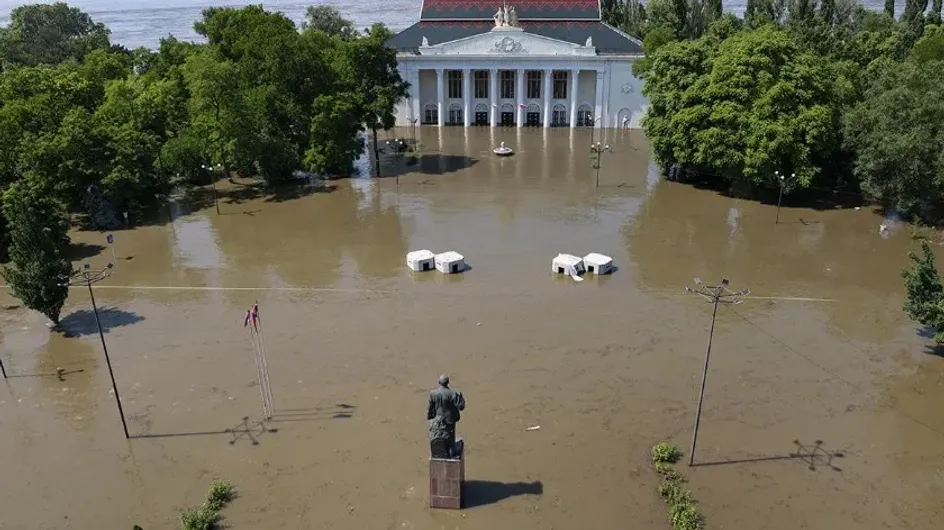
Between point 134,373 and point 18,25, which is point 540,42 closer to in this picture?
point 134,373

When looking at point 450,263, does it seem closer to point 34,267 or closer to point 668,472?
point 668,472

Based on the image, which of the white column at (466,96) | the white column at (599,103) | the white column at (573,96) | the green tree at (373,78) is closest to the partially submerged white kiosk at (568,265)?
the green tree at (373,78)

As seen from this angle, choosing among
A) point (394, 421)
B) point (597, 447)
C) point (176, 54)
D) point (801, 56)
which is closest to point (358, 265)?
point (394, 421)

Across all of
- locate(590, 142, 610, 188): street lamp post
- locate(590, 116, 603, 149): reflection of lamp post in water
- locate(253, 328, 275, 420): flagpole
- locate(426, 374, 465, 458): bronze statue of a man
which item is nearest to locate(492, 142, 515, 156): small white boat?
locate(590, 142, 610, 188): street lamp post

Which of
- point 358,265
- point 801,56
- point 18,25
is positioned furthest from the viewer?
point 18,25

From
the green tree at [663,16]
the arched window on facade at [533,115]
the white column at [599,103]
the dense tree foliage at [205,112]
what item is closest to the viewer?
the dense tree foliage at [205,112]

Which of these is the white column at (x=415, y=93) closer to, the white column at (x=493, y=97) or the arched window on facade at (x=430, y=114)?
the arched window on facade at (x=430, y=114)
